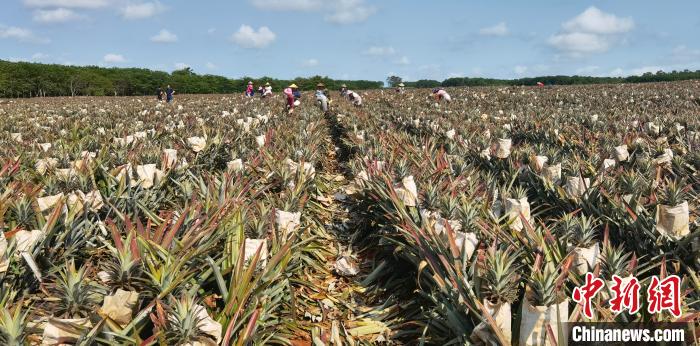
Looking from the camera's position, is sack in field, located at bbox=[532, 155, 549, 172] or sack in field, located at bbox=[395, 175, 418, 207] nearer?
sack in field, located at bbox=[395, 175, 418, 207]

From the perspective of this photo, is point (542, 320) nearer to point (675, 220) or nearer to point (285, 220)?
point (675, 220)

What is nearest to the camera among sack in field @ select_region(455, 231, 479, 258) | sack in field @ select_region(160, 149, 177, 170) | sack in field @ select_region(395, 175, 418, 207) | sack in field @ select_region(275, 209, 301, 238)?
sack in field @ select_region(455, 231, 479, 258)

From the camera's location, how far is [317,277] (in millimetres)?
3926

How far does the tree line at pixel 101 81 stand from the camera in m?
63.1

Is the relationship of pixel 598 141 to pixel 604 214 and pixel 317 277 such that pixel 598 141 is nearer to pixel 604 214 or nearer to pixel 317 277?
pixel 604 214

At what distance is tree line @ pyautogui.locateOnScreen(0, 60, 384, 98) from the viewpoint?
63.1 metres

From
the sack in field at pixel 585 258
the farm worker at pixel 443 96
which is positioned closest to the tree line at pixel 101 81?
the farm worker at pixel 443 96

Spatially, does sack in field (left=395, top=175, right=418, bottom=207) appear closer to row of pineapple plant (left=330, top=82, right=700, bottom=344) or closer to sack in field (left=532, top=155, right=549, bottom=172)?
row of pineapple plant (left=330, top=82, right=700, bottom=344)

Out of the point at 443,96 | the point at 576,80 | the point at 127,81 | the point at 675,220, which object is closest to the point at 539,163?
the point at 675,220

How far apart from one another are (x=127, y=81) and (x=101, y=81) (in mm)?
4836

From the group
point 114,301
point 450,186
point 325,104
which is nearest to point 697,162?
point 450,186

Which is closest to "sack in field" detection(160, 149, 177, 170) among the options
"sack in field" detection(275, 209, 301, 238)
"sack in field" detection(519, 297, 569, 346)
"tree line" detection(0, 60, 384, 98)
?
"sack in field" detection(275, 209, 301, 238)

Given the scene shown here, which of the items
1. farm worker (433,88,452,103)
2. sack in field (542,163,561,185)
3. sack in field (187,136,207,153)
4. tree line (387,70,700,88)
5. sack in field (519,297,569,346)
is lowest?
sack in field (519,297,569,346)

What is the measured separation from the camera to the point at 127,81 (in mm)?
75562
